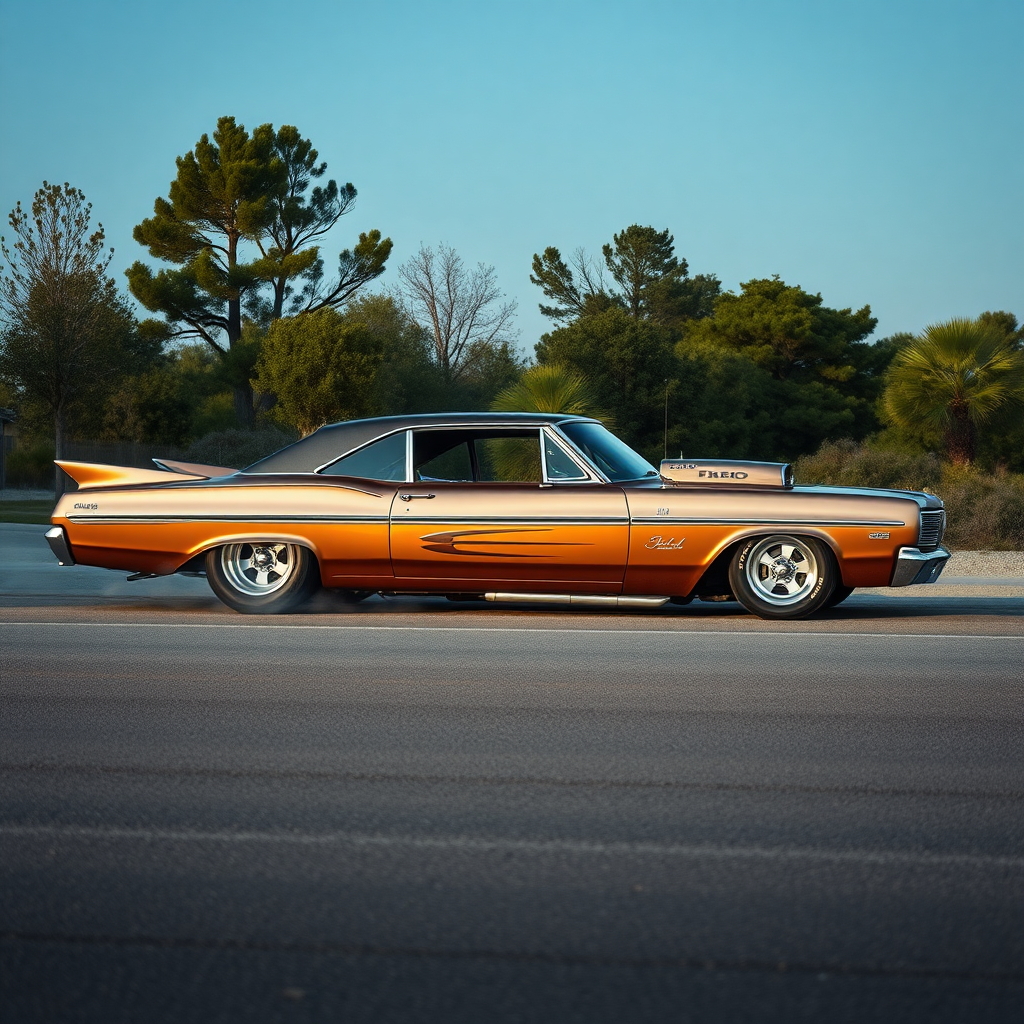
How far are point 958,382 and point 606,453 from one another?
17178 millimetres

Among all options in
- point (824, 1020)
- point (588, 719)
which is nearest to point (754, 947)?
point (824, 1020)

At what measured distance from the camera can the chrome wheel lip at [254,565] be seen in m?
10.1

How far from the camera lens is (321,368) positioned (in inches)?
1688

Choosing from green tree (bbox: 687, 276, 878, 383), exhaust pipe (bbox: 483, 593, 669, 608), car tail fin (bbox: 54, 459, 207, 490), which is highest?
green tree (bbox: 687, 276, 878, 383)

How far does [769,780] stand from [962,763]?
0.85m

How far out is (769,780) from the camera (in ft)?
16.1

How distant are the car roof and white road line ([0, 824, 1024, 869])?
6.06 metres

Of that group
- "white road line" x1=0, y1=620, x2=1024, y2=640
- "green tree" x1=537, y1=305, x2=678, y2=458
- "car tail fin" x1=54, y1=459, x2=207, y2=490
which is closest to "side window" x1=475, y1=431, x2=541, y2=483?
"white road line" x1=0, y1=620, x2=1024, y2=640

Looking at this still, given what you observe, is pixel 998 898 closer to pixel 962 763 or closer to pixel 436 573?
pixel 962 763

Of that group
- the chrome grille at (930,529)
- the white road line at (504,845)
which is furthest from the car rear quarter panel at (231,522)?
the white road line at (504,845)

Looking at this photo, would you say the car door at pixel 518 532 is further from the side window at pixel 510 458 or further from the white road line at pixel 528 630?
the white road line at pixel 528 630

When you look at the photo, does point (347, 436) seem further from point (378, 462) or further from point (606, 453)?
point (606, 453)

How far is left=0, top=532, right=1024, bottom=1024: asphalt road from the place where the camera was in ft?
9.93

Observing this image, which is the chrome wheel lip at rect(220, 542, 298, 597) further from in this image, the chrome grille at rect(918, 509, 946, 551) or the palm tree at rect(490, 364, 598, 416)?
the palm tree at rect(490, 364, 598, 416)
